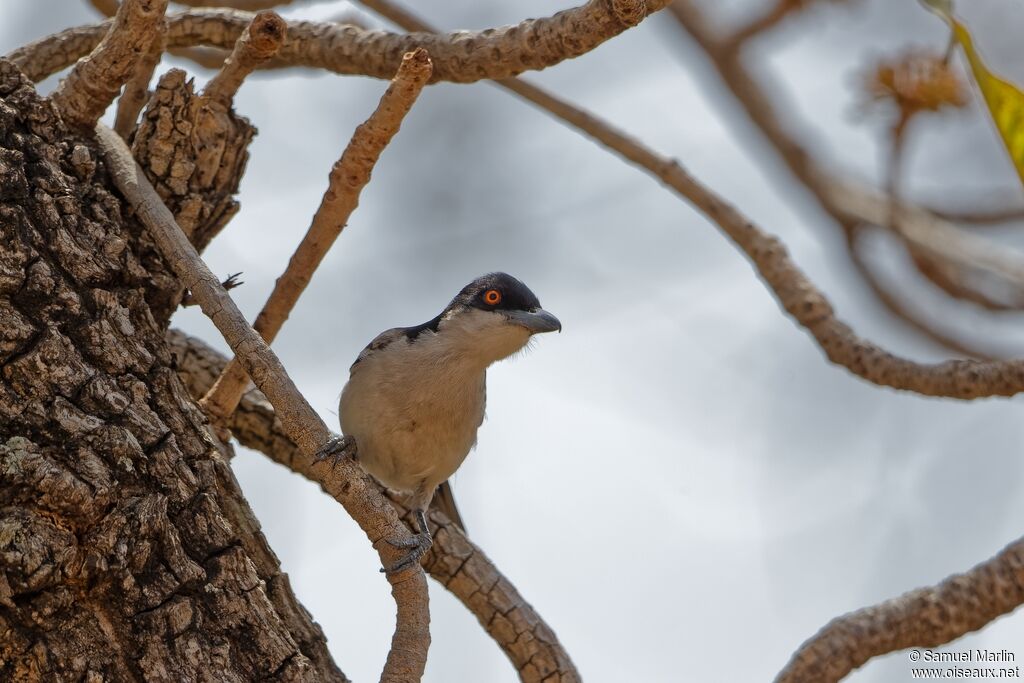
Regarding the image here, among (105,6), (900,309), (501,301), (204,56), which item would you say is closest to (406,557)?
(501,301)

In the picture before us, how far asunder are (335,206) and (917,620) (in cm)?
265

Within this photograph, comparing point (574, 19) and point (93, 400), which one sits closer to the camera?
point (93, 400)

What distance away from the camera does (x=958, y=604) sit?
4.11 metres

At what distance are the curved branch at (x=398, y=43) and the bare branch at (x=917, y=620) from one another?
7.64ft

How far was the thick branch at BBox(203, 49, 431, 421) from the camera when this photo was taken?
360 cm

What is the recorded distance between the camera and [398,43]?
431 centimetres

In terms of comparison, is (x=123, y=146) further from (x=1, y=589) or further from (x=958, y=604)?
(x=958, y=604)

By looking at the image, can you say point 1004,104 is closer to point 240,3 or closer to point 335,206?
point 335,206

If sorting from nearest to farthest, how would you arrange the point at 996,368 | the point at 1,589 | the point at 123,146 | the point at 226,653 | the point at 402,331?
the point at 1,589 < the point at 226,653 < the point at 123,146 < the point at 996,368 < the point at 402,331

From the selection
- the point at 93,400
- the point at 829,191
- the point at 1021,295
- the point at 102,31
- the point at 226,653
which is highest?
the point at 829,191

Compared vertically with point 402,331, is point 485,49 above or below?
above

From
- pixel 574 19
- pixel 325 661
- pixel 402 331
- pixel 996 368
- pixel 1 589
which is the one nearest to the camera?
pixel 1 589

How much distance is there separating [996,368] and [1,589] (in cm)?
370

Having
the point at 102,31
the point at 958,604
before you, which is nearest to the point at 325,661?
the point at 958,604
